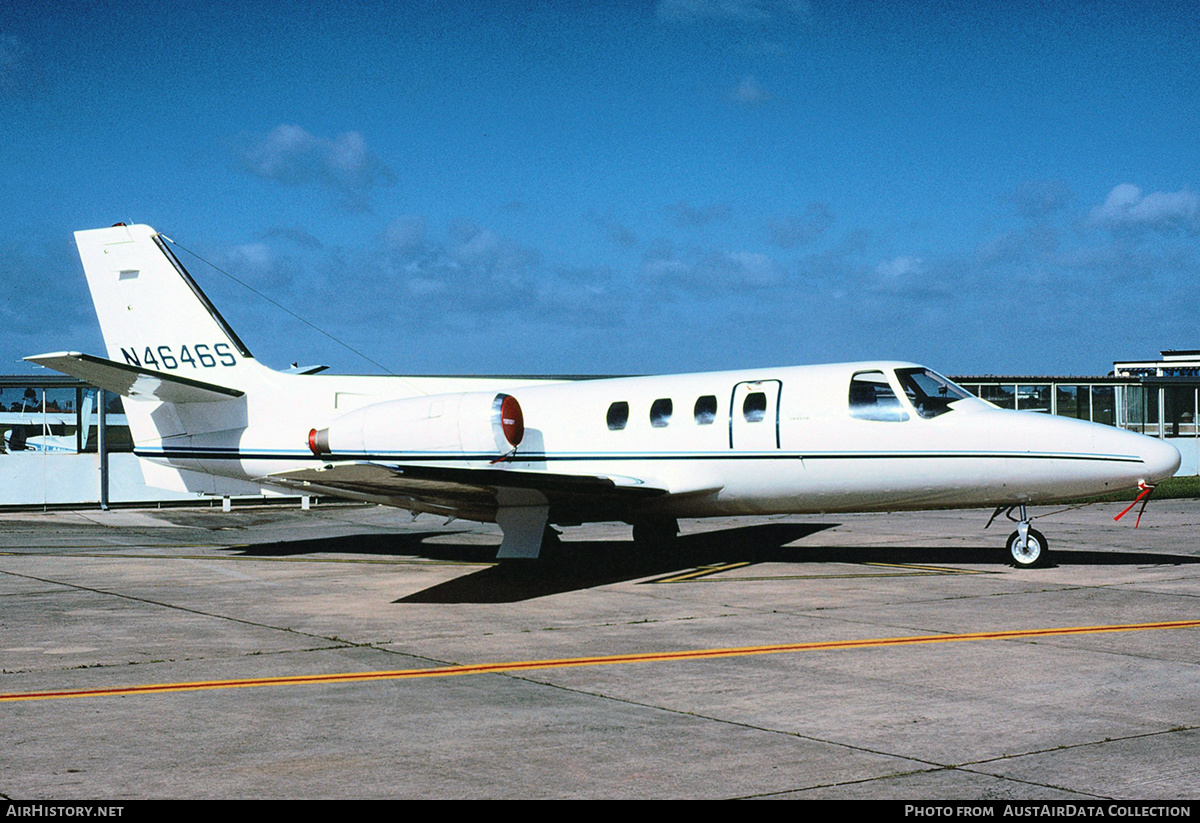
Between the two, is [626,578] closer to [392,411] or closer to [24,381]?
[392,411]

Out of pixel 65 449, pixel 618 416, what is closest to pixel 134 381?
pixel 618 416

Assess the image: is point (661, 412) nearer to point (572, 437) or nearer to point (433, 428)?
point (572, 437)

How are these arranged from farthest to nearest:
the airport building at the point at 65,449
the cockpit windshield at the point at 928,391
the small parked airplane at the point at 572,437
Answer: the airport building at the point at 65,449 < the cockpit windshield at the point at 928,391 < the small parked airplane at the point at 572,437

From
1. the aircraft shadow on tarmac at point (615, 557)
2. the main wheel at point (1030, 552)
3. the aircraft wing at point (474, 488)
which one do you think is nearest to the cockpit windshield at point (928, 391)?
the main wheel at point (1030, 552)

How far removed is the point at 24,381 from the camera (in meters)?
28.4

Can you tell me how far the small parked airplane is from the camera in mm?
14094

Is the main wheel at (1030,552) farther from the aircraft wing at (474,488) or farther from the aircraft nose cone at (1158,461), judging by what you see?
the aircraft wing at (474,488)

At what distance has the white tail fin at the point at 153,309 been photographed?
18344mm

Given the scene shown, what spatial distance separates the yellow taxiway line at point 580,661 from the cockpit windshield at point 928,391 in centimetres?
475

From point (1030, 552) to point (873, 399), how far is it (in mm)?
2921

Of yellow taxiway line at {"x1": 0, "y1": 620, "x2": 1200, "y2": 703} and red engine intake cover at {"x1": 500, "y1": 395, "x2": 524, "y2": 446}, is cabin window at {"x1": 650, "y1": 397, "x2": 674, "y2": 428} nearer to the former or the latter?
red engine intake cover at {"x1": 500, "y1": 395, "x2": 524, "y2": 446}
